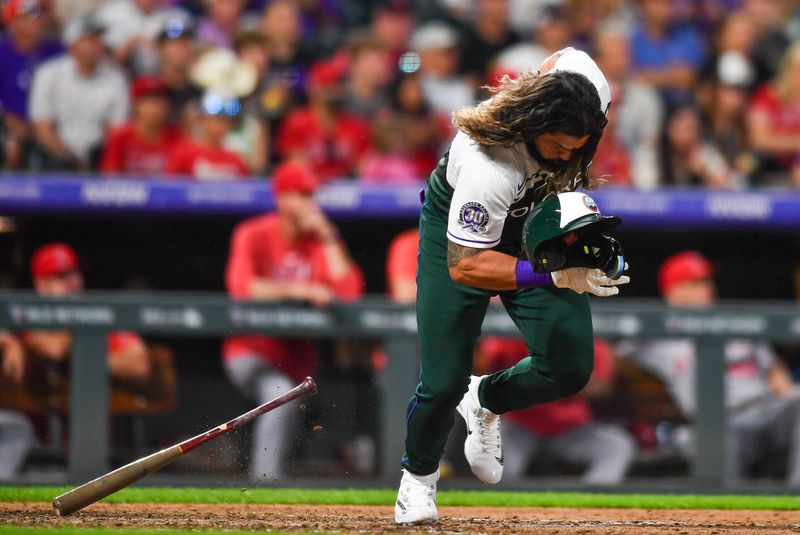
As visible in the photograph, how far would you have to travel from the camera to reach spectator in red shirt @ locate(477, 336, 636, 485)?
6.55 metres

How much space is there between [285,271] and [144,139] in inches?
60.0

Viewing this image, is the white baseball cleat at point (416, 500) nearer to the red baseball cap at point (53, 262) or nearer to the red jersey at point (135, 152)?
the red baseball cap at point (53, 262)

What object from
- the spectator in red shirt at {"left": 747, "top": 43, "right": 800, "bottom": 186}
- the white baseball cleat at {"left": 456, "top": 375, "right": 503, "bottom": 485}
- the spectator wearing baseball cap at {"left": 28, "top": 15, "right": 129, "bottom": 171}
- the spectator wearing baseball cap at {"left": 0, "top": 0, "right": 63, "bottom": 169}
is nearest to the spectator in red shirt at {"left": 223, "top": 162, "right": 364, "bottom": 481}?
the spectator wearing baseball cap at {"left": 28, "top": 15, "right": 129, "bottom": 171}

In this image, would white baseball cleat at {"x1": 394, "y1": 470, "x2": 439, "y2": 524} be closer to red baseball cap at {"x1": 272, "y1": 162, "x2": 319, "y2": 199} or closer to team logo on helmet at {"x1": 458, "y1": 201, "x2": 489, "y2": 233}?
team logo on helmet at {"x1": 458, "y1": 201, "x2": 489, "y2": 233}

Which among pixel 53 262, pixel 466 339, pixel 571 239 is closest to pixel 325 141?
pixel 53 262

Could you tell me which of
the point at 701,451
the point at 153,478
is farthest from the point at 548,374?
the point at 153,478

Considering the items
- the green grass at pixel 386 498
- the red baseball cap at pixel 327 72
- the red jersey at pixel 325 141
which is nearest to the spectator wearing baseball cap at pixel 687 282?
the green grass at pixel 386 498

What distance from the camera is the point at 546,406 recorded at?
→ 21.5 ft

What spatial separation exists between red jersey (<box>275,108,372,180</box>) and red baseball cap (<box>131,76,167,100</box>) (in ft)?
2.74

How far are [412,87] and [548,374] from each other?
13.9ft

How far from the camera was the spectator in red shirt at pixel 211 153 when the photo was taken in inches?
307

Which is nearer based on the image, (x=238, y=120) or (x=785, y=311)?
(x=785, y=311)

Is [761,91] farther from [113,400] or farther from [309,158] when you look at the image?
[113,400]

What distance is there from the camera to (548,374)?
177 inches
